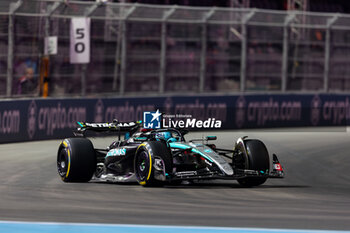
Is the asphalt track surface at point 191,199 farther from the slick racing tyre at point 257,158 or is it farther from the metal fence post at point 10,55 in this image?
the metal fence post at point 10,55

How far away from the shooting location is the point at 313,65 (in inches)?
1040

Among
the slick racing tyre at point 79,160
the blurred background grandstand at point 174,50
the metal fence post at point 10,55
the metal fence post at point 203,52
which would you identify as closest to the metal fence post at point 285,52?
the blurred background grandstand at point 174,50

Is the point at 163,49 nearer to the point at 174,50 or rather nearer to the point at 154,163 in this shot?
the point at 174,50

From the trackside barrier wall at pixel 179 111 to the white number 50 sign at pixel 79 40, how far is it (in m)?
1.30

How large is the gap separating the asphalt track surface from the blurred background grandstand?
580 cm

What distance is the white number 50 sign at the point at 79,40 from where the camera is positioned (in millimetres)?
21891

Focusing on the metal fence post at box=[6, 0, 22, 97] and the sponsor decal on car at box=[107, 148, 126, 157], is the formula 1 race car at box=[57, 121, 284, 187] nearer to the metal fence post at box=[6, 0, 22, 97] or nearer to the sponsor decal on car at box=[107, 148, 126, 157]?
the sponsor decal on car at box=[107, 148, 126, 157]

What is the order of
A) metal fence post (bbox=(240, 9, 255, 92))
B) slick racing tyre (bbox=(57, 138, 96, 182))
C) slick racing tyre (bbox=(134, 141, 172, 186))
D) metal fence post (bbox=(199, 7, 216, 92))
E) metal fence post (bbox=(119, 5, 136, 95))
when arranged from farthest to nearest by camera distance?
metal fence post (bbox=(240, 9, 255, 92)), metal fence post (bbox=(199, 7, 216, 92)), metal fence post (bbox=(119, 5, 136, 95)), slick racing tyre (bbox=(57, 138, 96, 182)), slick racing tyre (bbox=(134, 141, 172, 186))

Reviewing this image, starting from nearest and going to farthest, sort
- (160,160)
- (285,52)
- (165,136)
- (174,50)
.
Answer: (160,160), (165,136), (174,50), (285,52)

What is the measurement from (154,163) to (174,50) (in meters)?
13.6

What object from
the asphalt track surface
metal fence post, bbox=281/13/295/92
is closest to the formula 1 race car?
the asphalt track surface

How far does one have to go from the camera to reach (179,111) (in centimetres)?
2389

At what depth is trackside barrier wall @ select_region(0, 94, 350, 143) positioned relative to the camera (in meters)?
19.7

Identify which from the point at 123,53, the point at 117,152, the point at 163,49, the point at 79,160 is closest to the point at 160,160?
the point at 117,152
